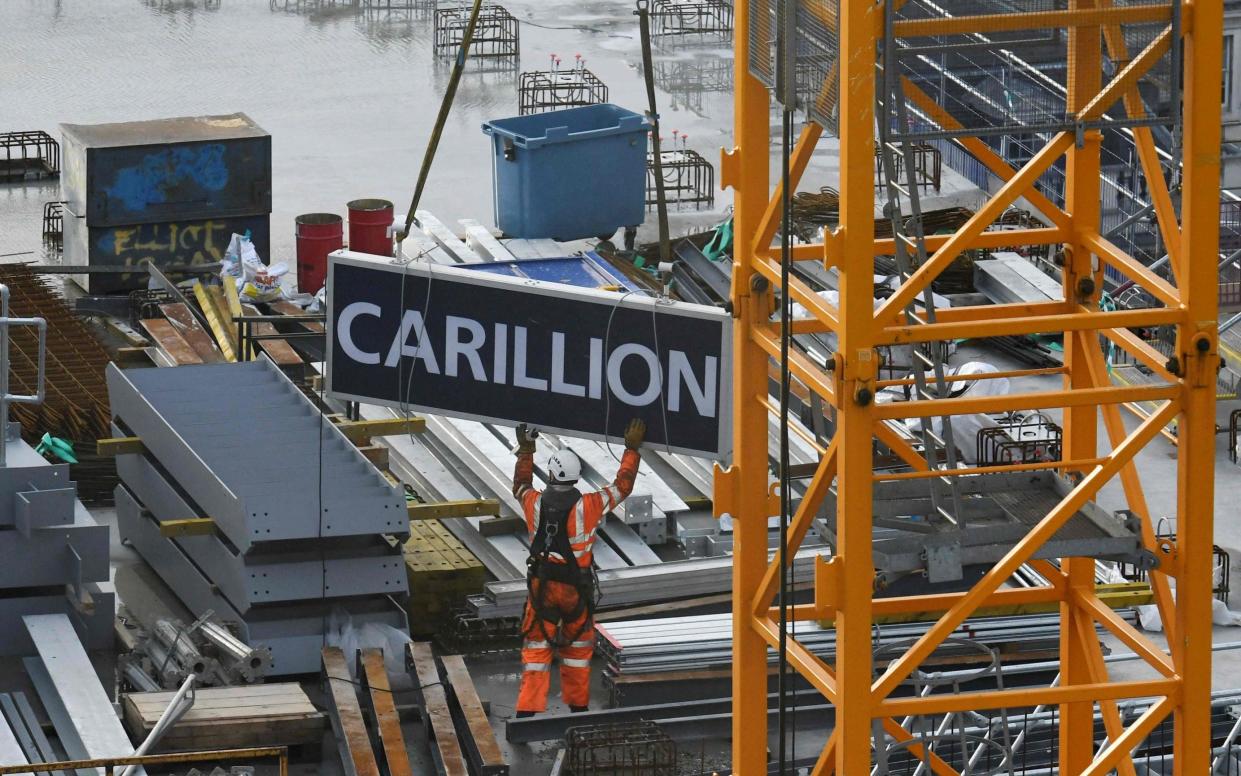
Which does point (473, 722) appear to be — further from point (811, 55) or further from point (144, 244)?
point (144, 244)

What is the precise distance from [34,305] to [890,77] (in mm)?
Result: 14055

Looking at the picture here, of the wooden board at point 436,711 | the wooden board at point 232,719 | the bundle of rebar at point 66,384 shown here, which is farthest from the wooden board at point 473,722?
the bundle of rebar at point 66,384

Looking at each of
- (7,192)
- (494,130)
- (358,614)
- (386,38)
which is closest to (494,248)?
(494,130)

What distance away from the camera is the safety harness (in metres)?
13.9

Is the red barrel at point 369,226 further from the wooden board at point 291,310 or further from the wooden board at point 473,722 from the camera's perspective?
the wooden board at point 473,722

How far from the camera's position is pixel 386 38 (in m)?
35.1

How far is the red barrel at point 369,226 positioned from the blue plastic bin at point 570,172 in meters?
1.46

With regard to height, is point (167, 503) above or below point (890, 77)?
below

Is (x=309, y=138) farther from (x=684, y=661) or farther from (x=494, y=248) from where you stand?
(x=684, y=661)

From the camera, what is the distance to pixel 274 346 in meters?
19.5

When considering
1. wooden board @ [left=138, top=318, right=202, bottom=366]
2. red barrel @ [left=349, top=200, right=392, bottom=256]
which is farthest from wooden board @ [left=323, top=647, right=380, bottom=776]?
red barrel @ [left=349, top=200, right=392, bottom=256]

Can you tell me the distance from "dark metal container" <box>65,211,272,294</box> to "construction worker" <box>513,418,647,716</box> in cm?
907

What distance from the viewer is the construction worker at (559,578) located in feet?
45.4

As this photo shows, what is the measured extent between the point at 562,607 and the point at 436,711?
1.02 m
